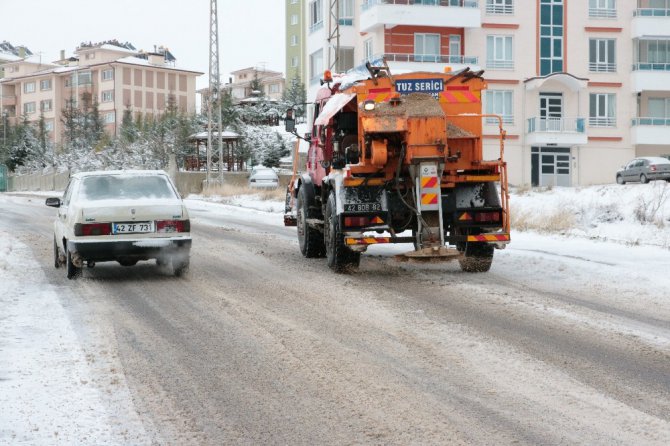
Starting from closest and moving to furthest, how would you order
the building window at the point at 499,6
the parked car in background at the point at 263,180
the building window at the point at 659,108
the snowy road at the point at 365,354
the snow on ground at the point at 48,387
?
the snow on ground at the point at 48,387, the snowy road at the point at 365,354, the parked car in background at the point at 263,180, the building window at the point at 499,6, the building window at the point at 659,108

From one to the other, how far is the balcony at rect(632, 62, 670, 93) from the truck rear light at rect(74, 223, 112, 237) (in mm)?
46544

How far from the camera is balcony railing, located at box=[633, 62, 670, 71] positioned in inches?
2108

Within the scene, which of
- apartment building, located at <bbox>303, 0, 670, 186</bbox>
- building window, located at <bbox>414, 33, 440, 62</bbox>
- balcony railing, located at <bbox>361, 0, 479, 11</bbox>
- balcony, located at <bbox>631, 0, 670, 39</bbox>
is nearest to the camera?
balcony railing, located at <bbox>361, 0, 479, 11</bbox>

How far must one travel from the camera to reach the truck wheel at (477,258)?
13.3m

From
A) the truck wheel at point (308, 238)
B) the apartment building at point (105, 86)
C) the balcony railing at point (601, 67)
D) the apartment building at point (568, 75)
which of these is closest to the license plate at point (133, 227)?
the truck wheel at point (308, 238)

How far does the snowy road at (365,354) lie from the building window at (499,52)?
40.4 metres

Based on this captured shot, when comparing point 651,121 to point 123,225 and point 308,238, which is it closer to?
point 308,238

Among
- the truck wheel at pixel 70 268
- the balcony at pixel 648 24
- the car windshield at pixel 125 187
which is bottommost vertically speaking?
the truck wheel at pixel 70 268

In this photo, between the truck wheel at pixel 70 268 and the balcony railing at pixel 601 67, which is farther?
the balcony railing at pixel 601 67

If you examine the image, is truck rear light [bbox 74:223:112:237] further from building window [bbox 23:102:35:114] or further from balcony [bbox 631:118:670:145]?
building window [bbox 23:102:35:114]

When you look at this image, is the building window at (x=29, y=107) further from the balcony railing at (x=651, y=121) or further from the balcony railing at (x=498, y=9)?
the balcony railing at (x=651, y=121)

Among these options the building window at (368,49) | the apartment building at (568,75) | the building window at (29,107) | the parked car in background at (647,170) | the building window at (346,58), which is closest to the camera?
the parked car in background at (647,170)

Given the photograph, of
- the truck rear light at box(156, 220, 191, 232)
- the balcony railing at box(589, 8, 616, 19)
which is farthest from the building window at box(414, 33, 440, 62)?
the truck rear light at box(156, 220, 191, 232)

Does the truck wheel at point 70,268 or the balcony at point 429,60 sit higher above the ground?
the balcony at point 429,60
